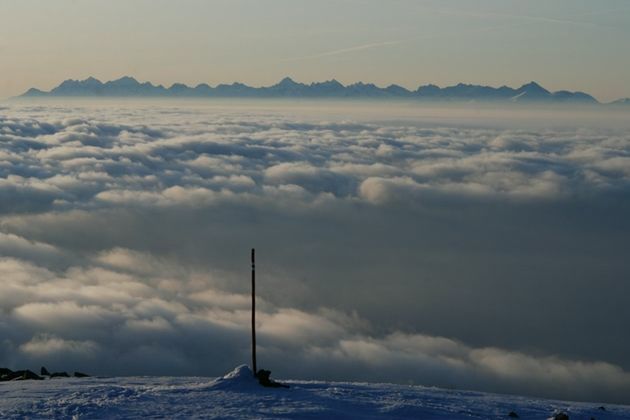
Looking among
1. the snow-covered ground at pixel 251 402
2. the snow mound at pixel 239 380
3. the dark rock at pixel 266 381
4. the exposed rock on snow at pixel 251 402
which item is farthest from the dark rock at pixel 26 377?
the dark rock at pixel 266 381

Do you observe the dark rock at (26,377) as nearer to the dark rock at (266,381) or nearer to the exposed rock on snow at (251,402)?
the exposed rock on snow at (251,402)

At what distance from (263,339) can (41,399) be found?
405 ft

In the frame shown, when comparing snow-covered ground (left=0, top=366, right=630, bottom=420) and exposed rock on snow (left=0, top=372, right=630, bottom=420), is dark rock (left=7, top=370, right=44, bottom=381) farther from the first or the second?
exposed rock on snow (left=0, top=372, right=630, bottom=420)

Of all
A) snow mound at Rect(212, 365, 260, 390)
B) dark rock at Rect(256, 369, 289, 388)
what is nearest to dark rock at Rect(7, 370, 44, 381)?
snow mound at Rect(212, 365, 260, 390)

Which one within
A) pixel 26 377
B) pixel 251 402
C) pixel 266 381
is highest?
pixel 251 402

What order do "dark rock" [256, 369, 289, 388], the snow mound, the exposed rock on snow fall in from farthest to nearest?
"dark rock" [256, 369, 289, 388] → the snow mound → the exposed rock on snow

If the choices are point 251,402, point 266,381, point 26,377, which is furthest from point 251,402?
point 26,377

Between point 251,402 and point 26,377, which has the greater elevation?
point 251,402

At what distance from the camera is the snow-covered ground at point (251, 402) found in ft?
69.3

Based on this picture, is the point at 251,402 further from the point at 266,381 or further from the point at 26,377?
the point at 26,377

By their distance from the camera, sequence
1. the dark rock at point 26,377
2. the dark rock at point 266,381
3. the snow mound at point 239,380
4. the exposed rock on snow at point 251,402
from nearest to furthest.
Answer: the exposed rock on snow at point 251,402 → the snow mound at point 239,380 → the dark rock at point 266,381 → the dark rock at point 26,377

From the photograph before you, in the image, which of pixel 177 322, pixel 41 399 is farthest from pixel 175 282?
pixel 41 399

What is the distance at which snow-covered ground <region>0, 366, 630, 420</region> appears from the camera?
21125 mm

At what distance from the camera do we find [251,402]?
22219 mm
